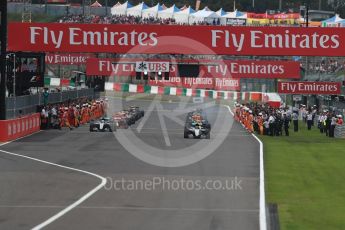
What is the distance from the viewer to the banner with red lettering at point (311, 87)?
51.3 m

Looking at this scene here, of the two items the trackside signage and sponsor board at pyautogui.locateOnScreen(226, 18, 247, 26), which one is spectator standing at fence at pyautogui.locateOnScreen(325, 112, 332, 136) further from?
sponsor board at pyautogui.locateOnScreen(226, 18, 247, 26)

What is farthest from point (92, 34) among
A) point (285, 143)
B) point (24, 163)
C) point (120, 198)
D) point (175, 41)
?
point (120, 198)

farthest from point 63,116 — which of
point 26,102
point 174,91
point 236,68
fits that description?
point 174,91

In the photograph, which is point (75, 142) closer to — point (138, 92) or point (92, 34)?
point (92, 34)

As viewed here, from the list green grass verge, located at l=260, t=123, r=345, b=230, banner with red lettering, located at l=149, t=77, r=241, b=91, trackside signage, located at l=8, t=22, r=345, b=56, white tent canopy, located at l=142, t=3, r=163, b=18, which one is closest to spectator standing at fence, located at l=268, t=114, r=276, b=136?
green grass verge, located at l=260, t=123, r=345, b=230

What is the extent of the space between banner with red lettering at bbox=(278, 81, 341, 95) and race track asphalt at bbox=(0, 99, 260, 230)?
1319 centimetres

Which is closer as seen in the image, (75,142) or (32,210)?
(32,210)

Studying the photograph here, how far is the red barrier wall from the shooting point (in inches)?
1379

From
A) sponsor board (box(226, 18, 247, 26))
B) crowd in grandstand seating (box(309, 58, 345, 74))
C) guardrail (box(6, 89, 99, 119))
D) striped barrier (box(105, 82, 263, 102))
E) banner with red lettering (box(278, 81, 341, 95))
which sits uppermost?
sponsor board (box(226, 18, 247, 26))

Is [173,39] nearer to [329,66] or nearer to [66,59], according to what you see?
[66,59]

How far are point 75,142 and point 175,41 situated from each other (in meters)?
6.62

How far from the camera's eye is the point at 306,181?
23641 mm

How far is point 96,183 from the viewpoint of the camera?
849 inches

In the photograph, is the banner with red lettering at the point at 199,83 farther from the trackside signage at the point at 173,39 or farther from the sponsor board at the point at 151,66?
the trackside signage at the point at 173,39
